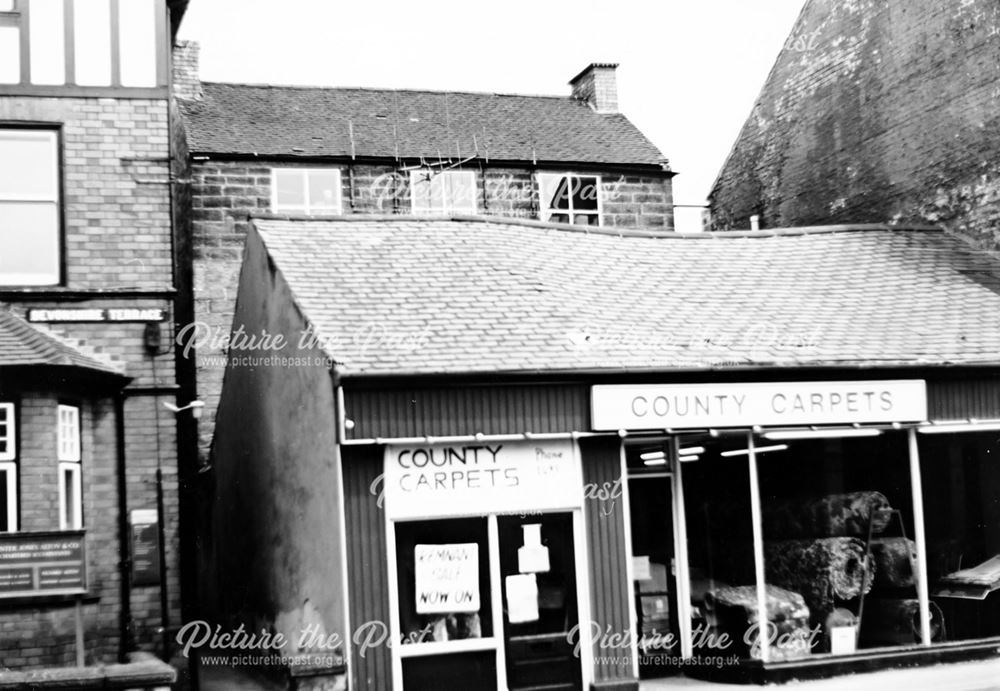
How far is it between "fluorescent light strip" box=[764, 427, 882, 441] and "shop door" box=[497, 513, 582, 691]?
266 centimetres

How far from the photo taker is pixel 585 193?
28.5m

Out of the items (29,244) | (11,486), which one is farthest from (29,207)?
(11,486)

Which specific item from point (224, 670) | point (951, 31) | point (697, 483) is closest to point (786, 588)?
point (697, 483)

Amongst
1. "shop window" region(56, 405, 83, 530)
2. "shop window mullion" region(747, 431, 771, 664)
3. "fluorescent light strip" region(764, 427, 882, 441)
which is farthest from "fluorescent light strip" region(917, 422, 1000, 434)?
"shop window" region(56, 405, 83, 530)

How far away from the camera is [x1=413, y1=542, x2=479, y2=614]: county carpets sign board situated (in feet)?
42.8

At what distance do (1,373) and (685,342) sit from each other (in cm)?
760

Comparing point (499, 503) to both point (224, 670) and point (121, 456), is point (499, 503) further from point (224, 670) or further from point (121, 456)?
point (224, 670)

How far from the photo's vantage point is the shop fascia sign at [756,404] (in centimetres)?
1384

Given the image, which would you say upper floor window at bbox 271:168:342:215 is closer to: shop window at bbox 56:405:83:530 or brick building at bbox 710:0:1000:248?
brick building at bbox 710:0:1000:248

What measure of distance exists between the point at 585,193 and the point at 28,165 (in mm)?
14390

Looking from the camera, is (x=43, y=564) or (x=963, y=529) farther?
(x=963, y=529)

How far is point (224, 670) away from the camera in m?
18.4

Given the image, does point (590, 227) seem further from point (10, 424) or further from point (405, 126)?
point (405, 126)

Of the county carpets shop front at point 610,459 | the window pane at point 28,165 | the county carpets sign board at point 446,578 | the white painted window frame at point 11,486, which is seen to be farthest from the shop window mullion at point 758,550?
the window pane at point 28,165
